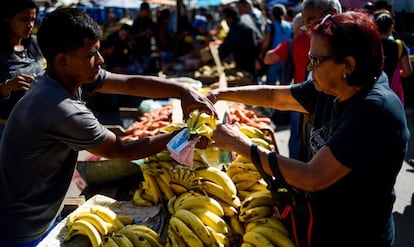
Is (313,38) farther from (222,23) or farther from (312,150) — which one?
(222,23)

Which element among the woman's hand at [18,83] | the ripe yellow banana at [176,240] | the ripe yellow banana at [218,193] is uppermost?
the woman's hand at [18,83]

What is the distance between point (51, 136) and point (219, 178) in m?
1.09

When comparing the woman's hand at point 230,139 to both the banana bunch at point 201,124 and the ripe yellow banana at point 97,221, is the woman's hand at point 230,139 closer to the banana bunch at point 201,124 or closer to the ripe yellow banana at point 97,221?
the banana bunch at point 201,124

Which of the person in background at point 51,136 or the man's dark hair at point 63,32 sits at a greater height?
the man's dark hair at point 63,32

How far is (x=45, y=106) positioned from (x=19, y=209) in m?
0.57

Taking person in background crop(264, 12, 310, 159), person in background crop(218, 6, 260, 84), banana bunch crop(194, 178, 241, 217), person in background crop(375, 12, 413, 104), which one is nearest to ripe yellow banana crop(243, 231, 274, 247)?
banana bunch crop(194, 178, 241, 217)

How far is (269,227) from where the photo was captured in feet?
7.67

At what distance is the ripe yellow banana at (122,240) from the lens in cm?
229

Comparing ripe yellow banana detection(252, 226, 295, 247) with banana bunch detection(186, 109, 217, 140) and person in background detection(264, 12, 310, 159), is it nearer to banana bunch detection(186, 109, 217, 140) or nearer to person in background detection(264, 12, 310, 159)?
banana bunch detection(186, 109, 217, 140)

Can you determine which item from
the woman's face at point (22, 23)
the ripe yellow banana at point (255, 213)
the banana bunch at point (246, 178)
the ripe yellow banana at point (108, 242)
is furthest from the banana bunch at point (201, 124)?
the woman's face at point (22, 23)

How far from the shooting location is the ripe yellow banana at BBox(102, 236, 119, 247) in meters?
2.29

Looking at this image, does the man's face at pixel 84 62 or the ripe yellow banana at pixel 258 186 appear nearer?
the man's face at pixel 84 62

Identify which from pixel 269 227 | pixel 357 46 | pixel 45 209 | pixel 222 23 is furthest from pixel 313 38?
pixel 222 23

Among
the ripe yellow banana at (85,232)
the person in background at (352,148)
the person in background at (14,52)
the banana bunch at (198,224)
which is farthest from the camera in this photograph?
the person in background at (14,52)
